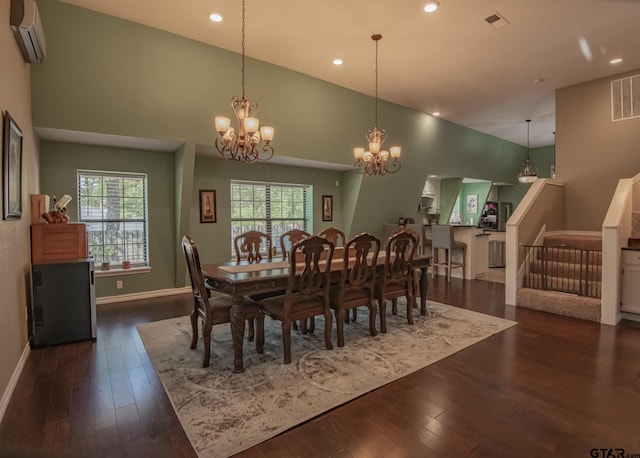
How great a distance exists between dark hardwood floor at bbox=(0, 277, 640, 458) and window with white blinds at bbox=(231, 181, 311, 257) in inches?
126

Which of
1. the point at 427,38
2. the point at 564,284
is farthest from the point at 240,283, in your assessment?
the point at 564,284

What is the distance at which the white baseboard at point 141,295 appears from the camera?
4.83 m

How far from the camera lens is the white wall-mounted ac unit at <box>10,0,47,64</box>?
8.76 feet

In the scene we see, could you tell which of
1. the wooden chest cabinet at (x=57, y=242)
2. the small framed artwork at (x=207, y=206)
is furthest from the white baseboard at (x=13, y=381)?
the small framed artwork at (x=207, y=206)

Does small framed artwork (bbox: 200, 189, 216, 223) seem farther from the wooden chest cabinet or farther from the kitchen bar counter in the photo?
the kitchen bar counter

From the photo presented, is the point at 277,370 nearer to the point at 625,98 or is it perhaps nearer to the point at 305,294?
the point at 305,294

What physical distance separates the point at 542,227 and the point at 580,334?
259 cm

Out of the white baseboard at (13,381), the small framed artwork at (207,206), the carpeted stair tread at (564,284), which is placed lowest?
the white baseboard at (13,381)

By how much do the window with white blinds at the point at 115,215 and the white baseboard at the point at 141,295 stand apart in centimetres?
46

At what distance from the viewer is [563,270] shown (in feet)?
16.1

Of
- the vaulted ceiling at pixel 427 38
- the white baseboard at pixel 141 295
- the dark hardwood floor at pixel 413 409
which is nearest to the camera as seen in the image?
the dark hardwood floor at pixel 413 409

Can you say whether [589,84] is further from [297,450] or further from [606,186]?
[297,450]

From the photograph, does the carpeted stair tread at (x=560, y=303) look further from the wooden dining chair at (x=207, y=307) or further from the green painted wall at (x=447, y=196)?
the green painted wall at (x=447, y=196)

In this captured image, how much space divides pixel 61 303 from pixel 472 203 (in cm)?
1090
